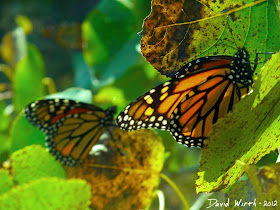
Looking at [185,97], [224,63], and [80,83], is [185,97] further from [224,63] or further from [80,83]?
[80,83]

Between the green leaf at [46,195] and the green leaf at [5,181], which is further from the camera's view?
the green leaf at [5,181]

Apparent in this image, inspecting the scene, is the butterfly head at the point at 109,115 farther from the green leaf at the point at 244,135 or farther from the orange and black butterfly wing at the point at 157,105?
the green leaf at the point at 244,135

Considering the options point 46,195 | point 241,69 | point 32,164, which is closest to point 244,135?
point 241,69

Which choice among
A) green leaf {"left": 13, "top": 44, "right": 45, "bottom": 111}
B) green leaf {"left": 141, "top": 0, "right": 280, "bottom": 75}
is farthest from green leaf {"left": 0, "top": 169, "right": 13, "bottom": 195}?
green leaf {"left": 13, "top": 44, "right": 45, "bottom": 111}

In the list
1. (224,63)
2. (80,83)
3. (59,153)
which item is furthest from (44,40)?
(224,63)

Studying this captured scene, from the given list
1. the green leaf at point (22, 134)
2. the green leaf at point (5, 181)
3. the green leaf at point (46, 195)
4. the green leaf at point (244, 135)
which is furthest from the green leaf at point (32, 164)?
the green leaf at point (244, 135)

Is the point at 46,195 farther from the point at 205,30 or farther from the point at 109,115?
the point at 109,115

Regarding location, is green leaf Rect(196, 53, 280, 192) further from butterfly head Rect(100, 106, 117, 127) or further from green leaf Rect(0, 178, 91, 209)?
butterfly head Rect(100, 106, 117, 127)
